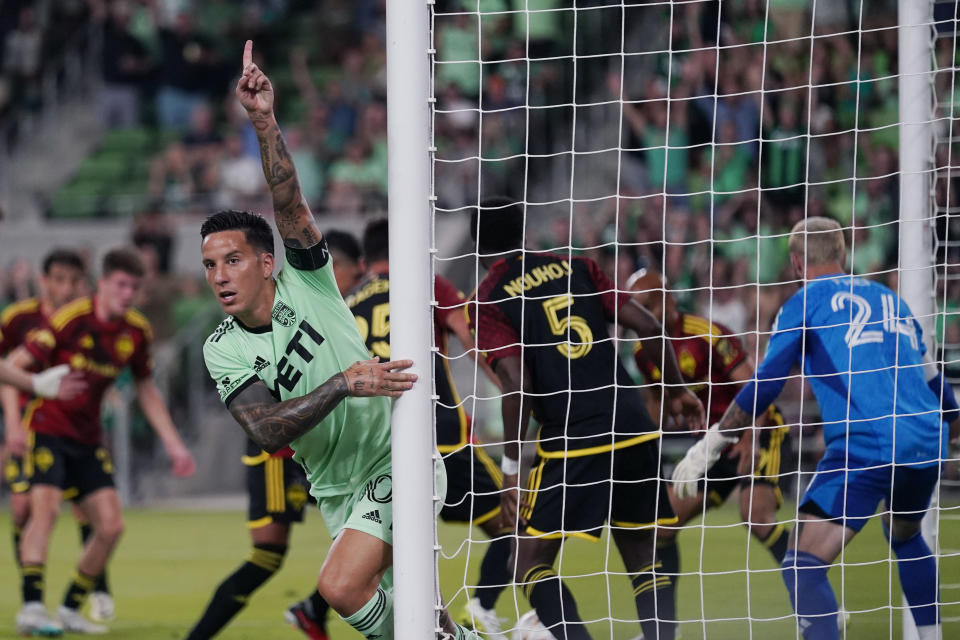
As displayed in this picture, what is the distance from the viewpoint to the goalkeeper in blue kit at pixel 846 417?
4.80 meters

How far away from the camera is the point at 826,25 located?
40.6 ft

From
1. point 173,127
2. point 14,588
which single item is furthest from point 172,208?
point 14,588

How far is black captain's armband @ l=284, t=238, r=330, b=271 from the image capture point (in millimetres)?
4316

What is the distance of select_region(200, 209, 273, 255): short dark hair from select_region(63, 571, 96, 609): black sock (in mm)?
3556

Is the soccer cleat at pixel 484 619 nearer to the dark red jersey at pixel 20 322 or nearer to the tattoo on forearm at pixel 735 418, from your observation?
the tattoo on forearm at pixel 735 418

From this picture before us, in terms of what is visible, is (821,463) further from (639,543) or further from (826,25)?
(826,25)

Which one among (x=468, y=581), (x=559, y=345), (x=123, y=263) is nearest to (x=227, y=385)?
(x=559, y=345)

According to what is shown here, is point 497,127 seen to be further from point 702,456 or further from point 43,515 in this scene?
point 702,456

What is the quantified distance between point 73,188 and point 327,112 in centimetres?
393

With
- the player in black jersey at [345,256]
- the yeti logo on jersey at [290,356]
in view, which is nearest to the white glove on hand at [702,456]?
the yeti logo on jersey at [290,356]

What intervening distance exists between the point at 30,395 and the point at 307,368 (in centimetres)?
444

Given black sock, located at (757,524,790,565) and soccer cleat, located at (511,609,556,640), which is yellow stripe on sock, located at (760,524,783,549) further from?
soccer cleat, located at (511,609,556,640)

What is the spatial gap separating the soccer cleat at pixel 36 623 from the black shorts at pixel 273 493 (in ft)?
5.39

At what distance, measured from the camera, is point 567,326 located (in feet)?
17.7
